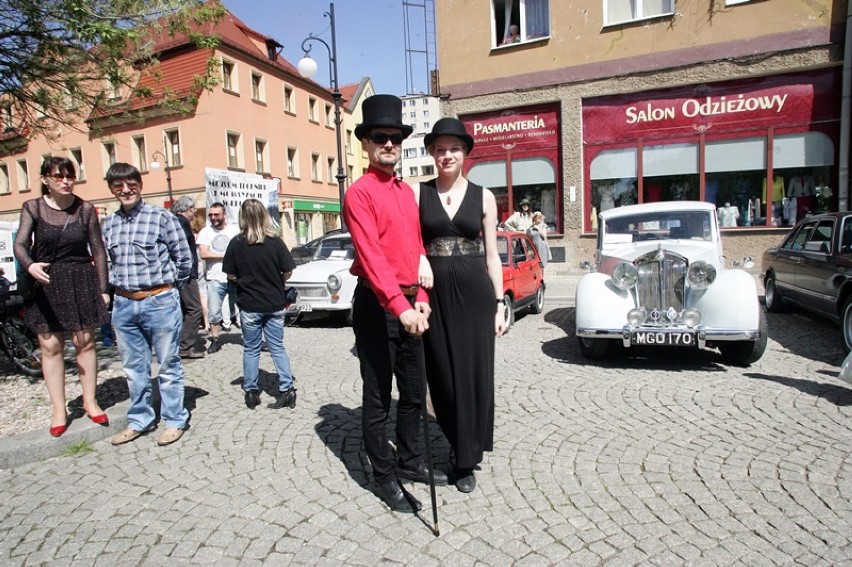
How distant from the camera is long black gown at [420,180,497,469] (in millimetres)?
3002

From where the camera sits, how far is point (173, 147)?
26719 millimetres

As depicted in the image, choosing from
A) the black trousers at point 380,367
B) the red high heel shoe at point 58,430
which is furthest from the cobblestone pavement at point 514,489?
the black trousers at point 380,367

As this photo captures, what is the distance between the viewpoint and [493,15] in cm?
1495

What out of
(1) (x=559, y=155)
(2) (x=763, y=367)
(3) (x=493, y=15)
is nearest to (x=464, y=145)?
(2) (x=763, y=367)

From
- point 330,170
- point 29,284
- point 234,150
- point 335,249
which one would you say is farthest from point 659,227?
point 330,170

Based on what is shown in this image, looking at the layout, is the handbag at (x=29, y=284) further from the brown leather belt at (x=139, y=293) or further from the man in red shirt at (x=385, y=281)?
the man in red shirt at (x=385, y=281)

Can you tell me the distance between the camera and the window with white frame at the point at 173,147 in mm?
26484

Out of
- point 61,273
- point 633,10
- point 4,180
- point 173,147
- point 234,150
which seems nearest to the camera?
point 61,273

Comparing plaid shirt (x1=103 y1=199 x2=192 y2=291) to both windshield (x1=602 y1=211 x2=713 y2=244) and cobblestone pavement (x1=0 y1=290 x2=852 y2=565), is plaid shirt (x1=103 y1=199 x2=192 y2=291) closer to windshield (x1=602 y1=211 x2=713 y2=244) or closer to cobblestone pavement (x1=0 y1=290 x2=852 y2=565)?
cobblestone pavement (x1=0 y1=290 x2=852 y2=565)

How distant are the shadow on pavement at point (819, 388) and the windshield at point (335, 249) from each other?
256 inches

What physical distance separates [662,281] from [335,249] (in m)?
5.94

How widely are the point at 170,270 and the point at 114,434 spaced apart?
1.33 metres

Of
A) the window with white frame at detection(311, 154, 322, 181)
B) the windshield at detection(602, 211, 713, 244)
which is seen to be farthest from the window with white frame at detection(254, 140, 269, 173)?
the windshield at detection(602, 211, 713, 244)

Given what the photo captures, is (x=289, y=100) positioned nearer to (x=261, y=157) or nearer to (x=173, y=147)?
(x=261, y=157)
